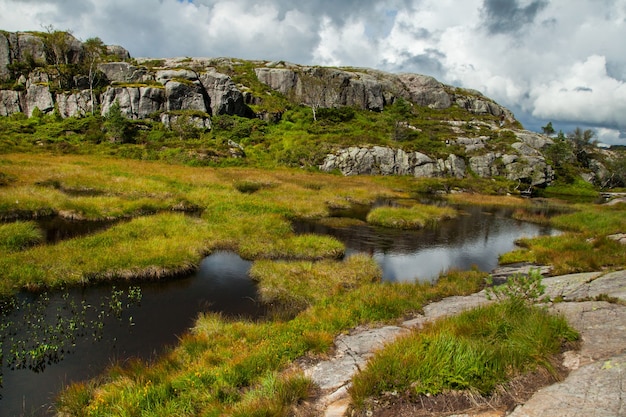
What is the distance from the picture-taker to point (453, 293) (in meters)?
17.2

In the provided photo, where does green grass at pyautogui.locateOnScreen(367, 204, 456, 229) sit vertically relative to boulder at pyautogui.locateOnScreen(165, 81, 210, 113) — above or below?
below

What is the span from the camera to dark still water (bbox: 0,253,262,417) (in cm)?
1002

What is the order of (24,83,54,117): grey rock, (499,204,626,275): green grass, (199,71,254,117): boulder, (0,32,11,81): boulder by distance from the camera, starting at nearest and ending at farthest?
(499,204,626,275): green grass < (24,83,54,117): grey rock < (0,32,11,81): boulder < (199,71,254,117): boulder

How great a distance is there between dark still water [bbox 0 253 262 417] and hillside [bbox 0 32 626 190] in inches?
2177

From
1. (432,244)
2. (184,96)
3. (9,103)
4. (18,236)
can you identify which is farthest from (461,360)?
(9,103)

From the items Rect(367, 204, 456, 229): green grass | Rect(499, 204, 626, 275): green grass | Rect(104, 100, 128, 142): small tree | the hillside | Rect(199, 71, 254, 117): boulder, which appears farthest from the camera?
Rect(199, 71, 254, 117): boulder

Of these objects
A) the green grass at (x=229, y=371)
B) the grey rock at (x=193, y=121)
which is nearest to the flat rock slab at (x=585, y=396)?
the green grass at (x=229, y=371)

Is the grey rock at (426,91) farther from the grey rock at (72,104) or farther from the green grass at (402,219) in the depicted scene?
the green grass at (402,219)

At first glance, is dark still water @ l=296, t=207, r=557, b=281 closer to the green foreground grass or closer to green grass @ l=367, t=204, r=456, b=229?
green grass @ l=367, t=204, r=456, b=229

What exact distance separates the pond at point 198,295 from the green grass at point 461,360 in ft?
27.2

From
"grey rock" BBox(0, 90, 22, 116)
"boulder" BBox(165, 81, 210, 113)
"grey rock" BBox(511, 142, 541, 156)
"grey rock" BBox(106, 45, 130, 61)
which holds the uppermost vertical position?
"grey rock" BBox(106, 45, 130, 61)

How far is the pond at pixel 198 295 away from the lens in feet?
34.6

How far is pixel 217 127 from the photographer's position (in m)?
98.5

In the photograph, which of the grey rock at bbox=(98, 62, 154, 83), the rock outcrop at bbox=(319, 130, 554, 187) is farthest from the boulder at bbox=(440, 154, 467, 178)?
the grey rock at bbox=(98, 62, 154, 83)
